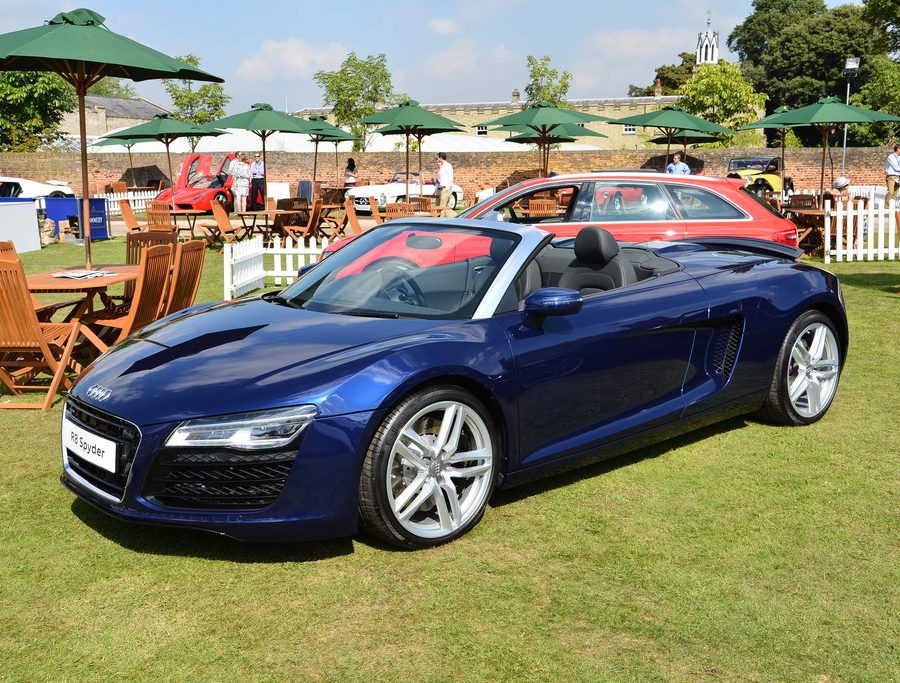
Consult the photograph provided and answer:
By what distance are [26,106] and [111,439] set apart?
45.9m

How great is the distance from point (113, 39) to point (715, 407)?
6648mm

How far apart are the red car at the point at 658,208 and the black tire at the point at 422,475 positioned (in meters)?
5.32

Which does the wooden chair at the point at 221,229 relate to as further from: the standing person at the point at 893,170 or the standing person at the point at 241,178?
the standing person at the point at 893,170

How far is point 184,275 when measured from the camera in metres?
7.48

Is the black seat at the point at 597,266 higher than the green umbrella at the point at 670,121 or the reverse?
the reverse

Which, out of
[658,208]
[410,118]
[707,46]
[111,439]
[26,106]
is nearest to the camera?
[111,439]

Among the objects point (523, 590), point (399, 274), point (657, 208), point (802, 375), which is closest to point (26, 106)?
point (657, 208)

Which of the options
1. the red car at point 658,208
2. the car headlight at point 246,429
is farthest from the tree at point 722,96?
the car headlight at point 246,429

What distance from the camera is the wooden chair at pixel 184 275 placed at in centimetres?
729

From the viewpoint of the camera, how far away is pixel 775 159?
30.4 meters

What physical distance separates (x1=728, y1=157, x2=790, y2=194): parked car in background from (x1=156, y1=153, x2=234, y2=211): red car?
1383 cm

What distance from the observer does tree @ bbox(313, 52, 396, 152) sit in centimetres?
5122

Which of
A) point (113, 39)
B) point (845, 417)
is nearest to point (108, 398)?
point (845, 417)

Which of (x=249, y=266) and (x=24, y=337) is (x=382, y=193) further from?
(x=24, y=337)
